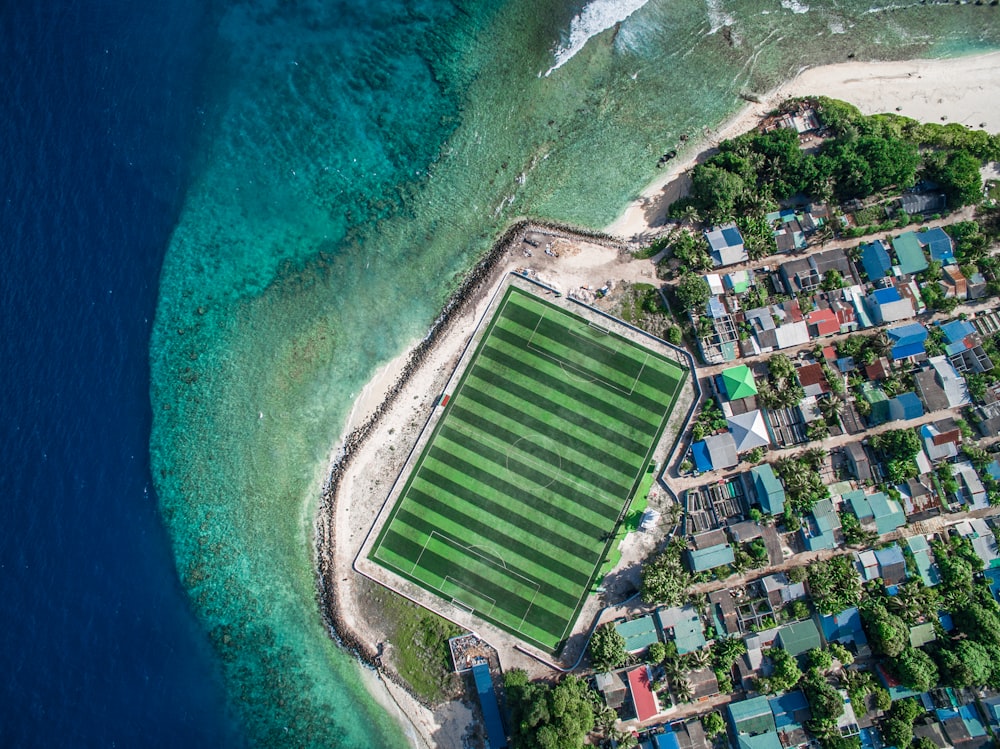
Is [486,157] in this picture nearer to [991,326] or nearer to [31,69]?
[31,69]

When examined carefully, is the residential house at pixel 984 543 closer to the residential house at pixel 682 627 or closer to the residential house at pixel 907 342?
the residential house at pixel 907 342

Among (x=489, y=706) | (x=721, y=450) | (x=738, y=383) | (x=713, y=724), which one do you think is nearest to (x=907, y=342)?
(x=738, y=383)

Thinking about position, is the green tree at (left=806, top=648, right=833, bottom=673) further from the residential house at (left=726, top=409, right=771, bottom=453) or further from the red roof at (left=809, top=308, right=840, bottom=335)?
the red roof at (left=809, top=308, right=840, bottom=335)

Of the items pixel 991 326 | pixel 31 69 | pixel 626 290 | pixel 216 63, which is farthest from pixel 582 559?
pixel 31 69

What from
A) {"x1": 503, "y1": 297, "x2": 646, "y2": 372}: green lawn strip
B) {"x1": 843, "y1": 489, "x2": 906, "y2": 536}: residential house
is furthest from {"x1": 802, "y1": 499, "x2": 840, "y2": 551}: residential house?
{"x1": 503, "y1": 297, "x2": 646, "y2": 372}: green lawn strip

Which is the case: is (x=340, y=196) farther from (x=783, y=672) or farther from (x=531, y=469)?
(x=783, y=672)

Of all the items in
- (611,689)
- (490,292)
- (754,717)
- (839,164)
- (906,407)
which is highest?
(839,164)
